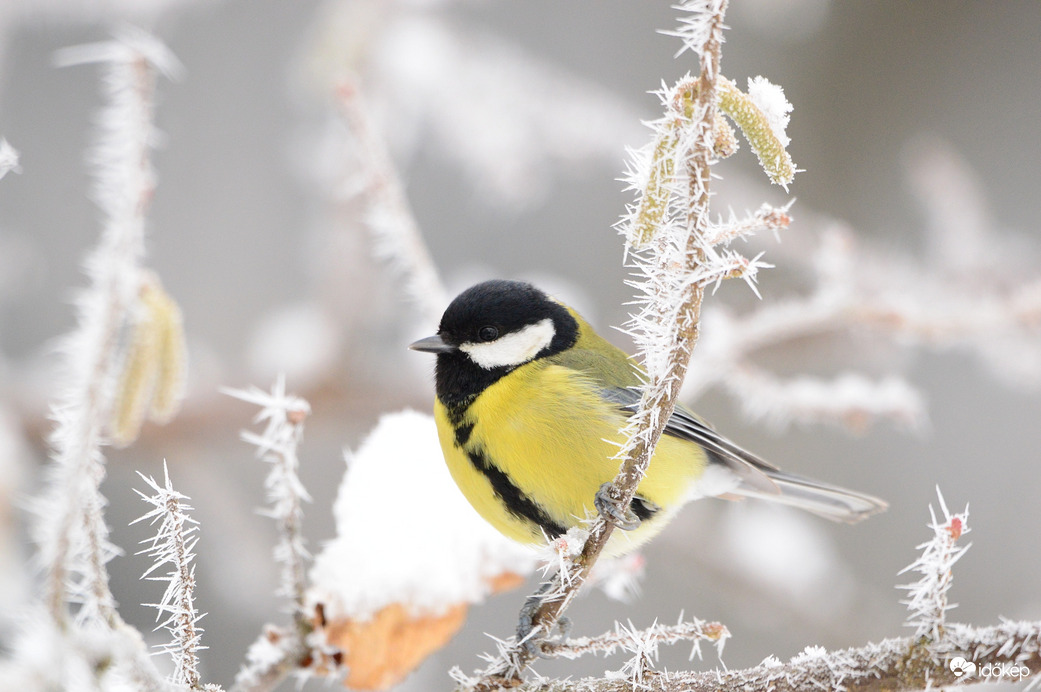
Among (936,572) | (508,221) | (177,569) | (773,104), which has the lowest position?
(508,221)

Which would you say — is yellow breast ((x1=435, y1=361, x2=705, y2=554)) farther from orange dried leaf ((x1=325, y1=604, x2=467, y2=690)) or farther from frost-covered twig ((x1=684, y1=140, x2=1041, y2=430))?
frost-covered twig ((x1=684, y1=140, x2=1041, y2=430))

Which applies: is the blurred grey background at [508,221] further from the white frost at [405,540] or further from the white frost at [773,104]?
the white frost at [773,104]

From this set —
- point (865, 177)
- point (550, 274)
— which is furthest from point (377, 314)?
point (865, 177)

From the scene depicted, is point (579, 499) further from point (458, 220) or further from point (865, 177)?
point (865, 177)

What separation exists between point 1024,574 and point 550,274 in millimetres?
2502

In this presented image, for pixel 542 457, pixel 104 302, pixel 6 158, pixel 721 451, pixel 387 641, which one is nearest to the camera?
pixel 104 302

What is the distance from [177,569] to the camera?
2.81 feet

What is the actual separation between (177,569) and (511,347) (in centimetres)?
94

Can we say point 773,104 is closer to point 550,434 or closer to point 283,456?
point 283,456

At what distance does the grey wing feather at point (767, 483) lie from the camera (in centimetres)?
167

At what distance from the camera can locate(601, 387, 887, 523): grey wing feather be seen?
1.67m

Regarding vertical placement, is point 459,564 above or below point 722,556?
above

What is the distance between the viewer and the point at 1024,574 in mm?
3631

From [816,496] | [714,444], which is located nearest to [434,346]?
[714,444]
